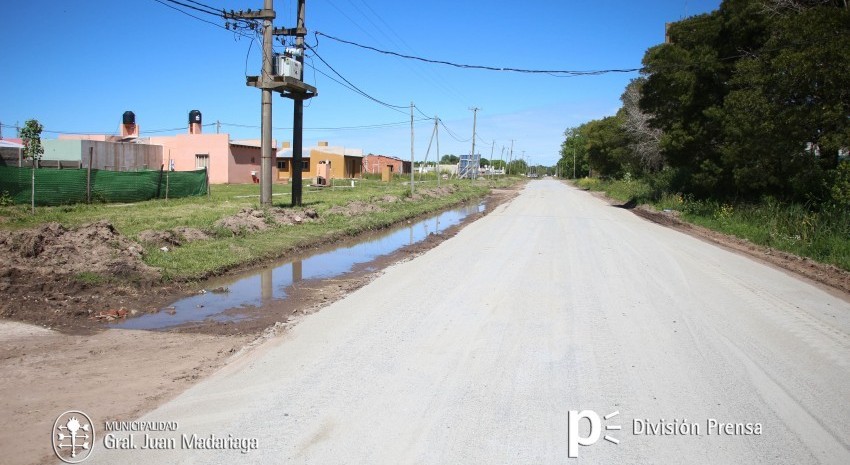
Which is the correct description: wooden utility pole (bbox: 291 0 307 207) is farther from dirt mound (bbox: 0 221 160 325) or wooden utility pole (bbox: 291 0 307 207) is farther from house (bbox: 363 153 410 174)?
house (bbox: 363 153 410 174)

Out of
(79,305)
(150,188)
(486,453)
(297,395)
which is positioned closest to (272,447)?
(297,395)

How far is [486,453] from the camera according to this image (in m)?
3.86

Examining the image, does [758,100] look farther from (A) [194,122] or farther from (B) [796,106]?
(A) [194,122]

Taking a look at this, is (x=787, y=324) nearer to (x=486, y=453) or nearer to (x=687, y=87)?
(x=486, y=453)

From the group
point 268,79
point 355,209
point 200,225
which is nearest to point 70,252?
point 200,225

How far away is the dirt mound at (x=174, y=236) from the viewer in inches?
482

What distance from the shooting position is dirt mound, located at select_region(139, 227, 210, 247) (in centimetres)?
1225

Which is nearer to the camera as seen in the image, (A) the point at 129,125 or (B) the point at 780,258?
(B) the point at 780,258

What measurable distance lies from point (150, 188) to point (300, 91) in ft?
28.4

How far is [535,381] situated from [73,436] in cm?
371

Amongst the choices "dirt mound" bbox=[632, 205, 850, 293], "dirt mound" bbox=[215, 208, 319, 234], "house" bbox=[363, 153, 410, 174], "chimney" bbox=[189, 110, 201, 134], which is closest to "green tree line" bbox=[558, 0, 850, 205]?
"dirt mound" bbox=[632, 205, 850, 293]

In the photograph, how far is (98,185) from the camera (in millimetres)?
22625

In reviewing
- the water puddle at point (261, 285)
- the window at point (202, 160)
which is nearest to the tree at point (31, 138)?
the water puddle at point (261, 285)

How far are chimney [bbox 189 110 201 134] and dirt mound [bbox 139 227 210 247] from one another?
132 feet
